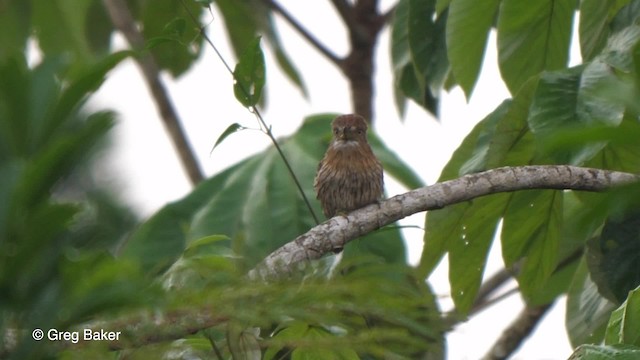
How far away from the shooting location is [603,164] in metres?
4.84

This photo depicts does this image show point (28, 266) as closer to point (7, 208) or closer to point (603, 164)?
point (7, 208)

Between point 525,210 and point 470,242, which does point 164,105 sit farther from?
point 525,210

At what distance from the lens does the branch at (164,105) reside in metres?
8.35

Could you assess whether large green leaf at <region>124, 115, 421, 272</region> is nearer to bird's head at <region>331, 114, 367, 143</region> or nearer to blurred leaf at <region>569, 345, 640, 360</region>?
bird's head at <region>331, 114, 367, 143</region>

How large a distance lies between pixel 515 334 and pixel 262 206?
1.80 metres

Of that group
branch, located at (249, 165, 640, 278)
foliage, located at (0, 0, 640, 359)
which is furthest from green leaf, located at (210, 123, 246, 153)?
branch, located at (249, 165, 640, 278)

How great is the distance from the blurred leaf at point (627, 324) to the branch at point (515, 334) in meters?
3.32

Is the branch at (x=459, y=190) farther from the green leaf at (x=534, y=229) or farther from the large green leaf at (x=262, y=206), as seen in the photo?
the large green leaf at (x=262, y=206)

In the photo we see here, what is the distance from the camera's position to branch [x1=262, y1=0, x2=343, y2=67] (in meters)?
7.98

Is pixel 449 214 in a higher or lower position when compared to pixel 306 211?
lower

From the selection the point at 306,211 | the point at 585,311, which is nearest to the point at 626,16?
the point at 585,311

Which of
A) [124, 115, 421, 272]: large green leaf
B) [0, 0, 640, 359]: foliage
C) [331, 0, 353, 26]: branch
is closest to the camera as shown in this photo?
[0, 0, 640, 359]: foliage

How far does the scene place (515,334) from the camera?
7.36m

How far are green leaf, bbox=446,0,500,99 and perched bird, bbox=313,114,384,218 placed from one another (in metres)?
1.12
